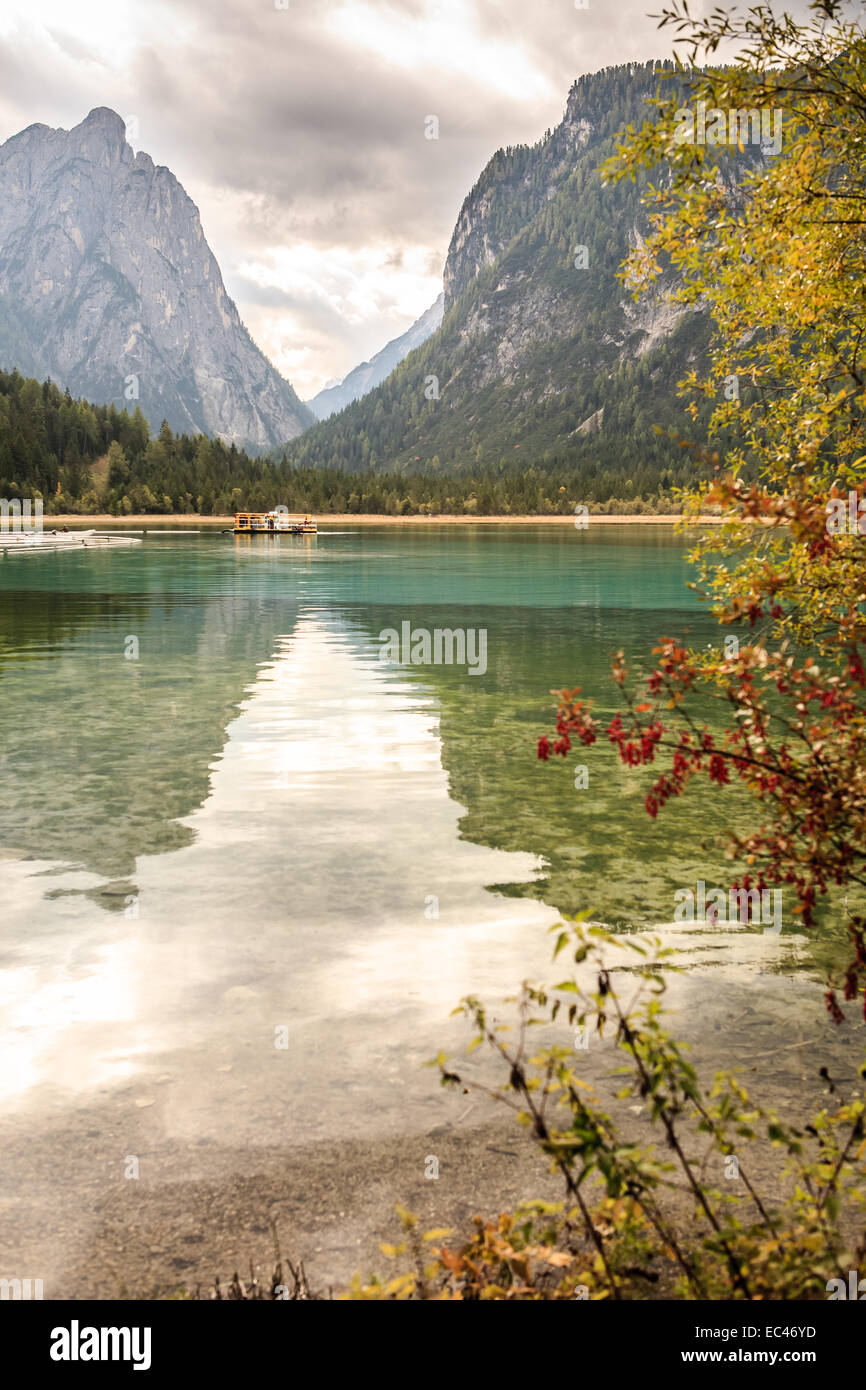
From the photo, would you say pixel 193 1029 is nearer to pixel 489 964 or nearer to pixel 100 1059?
pixel 100 1059

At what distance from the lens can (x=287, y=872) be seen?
1405cm

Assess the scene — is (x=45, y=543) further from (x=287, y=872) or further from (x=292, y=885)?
(x=292, y=885)

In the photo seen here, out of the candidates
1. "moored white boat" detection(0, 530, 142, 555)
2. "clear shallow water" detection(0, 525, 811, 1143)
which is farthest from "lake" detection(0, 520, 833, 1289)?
"moored white boat" detection(0, 530, 142, 555)

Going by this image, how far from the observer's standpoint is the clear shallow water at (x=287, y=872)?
876cm

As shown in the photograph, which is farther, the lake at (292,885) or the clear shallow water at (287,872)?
the clear shallow water at (287,872)

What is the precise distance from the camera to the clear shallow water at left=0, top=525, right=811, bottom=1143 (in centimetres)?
876

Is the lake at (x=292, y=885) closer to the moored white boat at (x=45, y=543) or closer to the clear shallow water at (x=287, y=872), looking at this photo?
the clear shallow water at (x=287, y=872)

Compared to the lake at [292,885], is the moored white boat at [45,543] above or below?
above

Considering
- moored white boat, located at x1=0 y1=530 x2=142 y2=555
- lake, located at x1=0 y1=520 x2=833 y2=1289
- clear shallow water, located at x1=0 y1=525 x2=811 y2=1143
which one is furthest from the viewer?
moored white boat, located at x1=0 y1=530 x2=142 y2=555

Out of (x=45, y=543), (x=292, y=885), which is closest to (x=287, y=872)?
(x=292, y=885)

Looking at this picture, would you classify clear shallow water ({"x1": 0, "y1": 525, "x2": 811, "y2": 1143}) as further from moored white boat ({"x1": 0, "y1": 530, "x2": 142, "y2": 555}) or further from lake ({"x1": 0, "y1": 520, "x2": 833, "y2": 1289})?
moored white boat ({"x1": 0, "y1": 530, "x2": 142, "y2": 555})

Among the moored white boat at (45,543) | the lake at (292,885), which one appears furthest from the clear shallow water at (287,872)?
the moored white boat at (45,543)

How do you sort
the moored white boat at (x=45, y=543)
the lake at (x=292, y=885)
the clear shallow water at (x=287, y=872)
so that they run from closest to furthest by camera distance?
1. the lake at (x=292, y=885)
2. the clear shallow water at (x=287, y=872)
3. the moored white boat at (x=45, y=543)

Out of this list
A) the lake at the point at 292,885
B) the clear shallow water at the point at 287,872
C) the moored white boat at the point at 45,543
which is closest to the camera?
the lake at the point at 292,885
